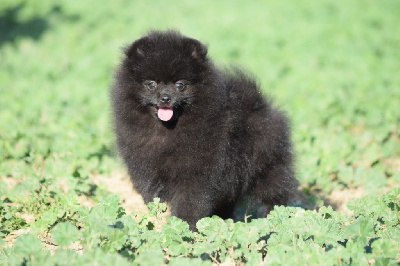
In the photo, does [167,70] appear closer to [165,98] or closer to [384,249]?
[165,98]

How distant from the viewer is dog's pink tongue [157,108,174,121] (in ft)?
14.1

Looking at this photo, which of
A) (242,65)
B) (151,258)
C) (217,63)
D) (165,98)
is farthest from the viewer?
(242,65)

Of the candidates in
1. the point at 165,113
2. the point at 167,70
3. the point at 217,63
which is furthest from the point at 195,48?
the point at 217,63

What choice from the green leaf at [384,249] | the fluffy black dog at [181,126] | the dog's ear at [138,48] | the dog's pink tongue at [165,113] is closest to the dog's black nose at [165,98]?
the fluffy black dog at [181,126]

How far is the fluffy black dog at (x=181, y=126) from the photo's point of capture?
4.29 meters

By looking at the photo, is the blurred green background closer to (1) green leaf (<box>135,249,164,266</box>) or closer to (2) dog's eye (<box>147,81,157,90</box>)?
(2) dog's eye (<box>147,81,157,90</box>)

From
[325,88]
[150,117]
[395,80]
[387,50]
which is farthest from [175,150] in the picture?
[387,50]

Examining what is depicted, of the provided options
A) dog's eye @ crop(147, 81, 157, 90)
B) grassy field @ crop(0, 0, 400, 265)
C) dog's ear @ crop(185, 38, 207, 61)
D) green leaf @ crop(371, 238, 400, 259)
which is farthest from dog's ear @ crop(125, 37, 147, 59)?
green leaf @ crop(371, 238, 400, 259)

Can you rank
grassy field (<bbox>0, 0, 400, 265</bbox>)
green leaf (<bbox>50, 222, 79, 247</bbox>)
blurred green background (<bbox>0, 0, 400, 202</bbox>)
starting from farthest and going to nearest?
blurred green background (<bbox>0, 0, 400, 202</bbox>), grassy field (<bbox>0, 0, 400, 265</bbox>), green leaf (<bbox>50, 222, 79, 247</bbox>)

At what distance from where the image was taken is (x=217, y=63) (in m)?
5.57

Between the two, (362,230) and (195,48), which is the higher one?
(195,48)

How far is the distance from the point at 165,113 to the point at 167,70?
0.36 metres

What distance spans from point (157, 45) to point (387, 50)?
9209 millimetres

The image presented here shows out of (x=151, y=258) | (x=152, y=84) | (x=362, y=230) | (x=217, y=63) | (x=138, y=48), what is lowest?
(x=151, y=258)
